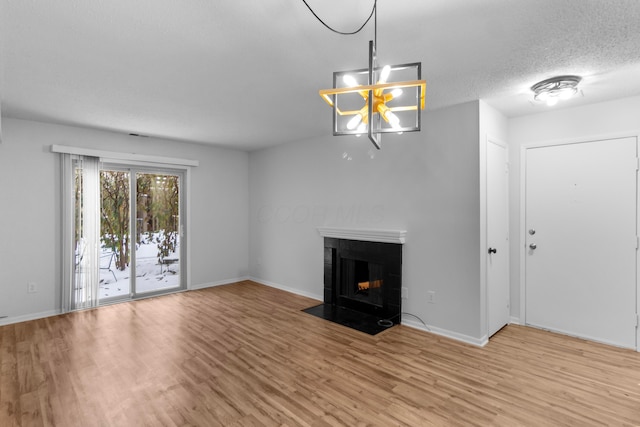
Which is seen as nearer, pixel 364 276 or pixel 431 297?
pixel 431 297

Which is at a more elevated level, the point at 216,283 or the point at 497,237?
the point at 497,237

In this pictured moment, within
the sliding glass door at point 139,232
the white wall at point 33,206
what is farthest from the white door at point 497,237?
the white wall at point 33,206

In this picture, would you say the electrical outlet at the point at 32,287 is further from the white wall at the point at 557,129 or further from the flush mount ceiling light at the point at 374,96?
the white wall at the point at 557,129

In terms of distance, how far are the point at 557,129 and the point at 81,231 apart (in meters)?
6.11

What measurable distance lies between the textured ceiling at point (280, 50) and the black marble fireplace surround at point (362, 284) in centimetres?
187

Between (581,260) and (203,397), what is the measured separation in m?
3.91

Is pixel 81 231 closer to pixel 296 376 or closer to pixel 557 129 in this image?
pixel 296 376

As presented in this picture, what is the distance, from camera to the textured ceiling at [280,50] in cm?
177

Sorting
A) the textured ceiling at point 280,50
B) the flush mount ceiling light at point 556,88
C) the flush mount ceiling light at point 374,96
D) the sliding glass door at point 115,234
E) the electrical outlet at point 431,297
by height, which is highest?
the textured ceiling at point 280,50

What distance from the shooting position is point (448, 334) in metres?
3.46

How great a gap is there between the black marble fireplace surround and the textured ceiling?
1871 mm

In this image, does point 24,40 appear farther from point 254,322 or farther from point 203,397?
point 254,322

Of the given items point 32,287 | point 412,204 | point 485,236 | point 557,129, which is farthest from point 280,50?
point 32,287

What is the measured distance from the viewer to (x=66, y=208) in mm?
4258
